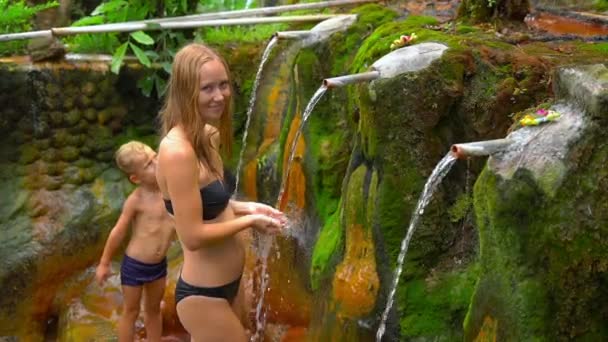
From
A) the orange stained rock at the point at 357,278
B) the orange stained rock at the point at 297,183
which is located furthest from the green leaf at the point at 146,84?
the orange stained rock at the point at 357,278

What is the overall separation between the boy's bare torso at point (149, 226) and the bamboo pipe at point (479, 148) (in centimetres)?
233

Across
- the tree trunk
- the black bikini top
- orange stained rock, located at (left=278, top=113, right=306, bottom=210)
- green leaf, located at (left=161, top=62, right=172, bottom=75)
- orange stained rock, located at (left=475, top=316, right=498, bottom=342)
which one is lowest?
orange stained rock, located at (left=278, top=113, right=306, bottom=210)

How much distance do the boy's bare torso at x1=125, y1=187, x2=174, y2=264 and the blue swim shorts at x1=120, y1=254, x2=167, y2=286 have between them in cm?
4

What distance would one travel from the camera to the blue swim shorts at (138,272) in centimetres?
479

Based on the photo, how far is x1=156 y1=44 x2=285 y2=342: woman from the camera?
2947 mm

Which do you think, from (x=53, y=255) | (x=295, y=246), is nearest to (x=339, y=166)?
(x=295, y=246)

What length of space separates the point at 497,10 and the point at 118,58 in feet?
11.1

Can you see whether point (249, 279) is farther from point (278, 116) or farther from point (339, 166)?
point (278, 116)

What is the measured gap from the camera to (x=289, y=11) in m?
7.13

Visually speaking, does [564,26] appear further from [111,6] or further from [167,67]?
[111,6]

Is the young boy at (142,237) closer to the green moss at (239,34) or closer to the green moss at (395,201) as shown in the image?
the green moss at (395,201)

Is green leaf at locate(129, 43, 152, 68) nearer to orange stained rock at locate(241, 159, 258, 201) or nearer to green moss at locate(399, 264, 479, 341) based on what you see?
orange stained rock at locate(241, 159, 258, 201)

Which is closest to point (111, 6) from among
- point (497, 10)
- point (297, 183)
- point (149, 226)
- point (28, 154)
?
point (28, 154)

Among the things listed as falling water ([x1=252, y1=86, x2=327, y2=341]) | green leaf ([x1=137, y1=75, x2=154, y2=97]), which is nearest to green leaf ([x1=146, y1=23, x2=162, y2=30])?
green leaf ([x1=137, y1=75, x2=154, y2=97])
